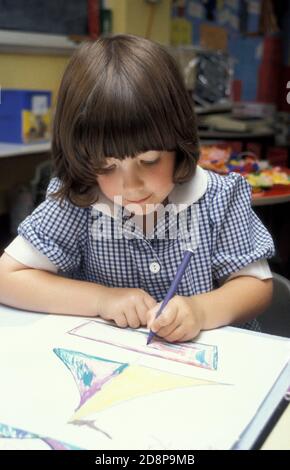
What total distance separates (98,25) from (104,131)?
2670mm

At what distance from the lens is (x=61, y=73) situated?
2.53 metres

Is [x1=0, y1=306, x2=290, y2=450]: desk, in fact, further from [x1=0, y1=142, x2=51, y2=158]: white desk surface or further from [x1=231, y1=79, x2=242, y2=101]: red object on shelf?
[x1=231, y1=79, x2=242, y2=101]: red object on shelf

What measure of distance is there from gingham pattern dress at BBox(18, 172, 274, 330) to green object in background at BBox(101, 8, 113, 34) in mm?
2508

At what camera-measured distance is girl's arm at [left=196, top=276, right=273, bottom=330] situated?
796mm

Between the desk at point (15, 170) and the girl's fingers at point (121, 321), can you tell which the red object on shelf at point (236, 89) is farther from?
the girl's fingers at point (121, 321)

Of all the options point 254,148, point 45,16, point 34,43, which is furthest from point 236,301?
point 45,16

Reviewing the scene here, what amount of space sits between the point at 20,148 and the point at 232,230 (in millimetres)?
1874

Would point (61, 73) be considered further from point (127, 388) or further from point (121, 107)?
point (127, 388)

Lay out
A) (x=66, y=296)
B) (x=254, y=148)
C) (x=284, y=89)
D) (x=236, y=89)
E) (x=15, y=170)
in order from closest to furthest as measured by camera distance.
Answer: (x=66, y=296) < (x=254, y=148) < (x=15, y=170) < (x=284, y=89) < (x=236, y=89)

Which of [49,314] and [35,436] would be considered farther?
[49,314]

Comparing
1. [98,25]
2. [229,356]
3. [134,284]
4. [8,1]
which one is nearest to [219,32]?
[98,25]

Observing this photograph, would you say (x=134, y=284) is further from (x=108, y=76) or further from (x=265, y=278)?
(x=108, y=76)

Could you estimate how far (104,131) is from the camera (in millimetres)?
776

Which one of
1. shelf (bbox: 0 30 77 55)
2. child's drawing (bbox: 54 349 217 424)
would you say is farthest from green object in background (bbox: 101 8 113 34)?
child's drawing (bbox: 54 349 217 424)
